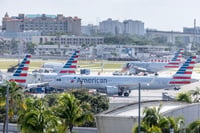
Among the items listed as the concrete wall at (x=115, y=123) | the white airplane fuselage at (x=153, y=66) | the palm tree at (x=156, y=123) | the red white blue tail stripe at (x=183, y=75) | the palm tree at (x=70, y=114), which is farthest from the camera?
the white airplane fuselage at (x=153, y=66)

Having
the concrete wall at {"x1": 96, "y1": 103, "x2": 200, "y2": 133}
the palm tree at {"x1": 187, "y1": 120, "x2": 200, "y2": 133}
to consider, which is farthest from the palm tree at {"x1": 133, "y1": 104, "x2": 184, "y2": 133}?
the concrete wall at {"x1": 96, "y1": 103, "x2": 200, "y2": 133}

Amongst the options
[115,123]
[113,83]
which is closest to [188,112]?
[115,123]

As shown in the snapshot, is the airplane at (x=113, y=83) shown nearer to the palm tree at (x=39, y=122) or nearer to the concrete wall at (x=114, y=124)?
the concrete wall at (x=114, y=124)

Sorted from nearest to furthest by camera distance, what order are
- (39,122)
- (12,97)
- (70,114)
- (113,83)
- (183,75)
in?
(39,122), (70,114), (12,97), (113,83), (183,75)

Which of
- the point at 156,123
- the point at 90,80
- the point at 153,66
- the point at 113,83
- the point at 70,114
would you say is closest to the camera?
the point at 156,123

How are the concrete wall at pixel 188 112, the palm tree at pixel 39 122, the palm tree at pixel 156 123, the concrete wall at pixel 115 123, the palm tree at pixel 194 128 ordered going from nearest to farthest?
the palm tree at pixel 39 122, the palm tree at pixel 194 128, the palm tree at pixel 156 123, the concrete wall at pixel 115 123, the concrete wall at pixel 188 112

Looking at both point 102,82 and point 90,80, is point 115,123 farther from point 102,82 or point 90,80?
point 102,82

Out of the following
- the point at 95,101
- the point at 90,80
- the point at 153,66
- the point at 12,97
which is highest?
the point at 12,97

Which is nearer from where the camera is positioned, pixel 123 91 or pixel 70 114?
pixel 70 114

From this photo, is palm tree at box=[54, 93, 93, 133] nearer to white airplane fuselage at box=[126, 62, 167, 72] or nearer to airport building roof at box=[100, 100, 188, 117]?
airport building roof at box=[100, 100, 188, 117]

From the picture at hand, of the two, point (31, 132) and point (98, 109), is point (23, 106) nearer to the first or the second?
point (31, 132)

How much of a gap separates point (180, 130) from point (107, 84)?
5794 centimetres

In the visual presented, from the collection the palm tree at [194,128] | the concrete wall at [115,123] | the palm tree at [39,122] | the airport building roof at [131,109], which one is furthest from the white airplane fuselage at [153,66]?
the palm tree at [39,122]

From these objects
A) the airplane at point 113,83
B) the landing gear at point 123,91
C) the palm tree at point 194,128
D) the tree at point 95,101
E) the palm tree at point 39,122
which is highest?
the palm tree at point 39,122
